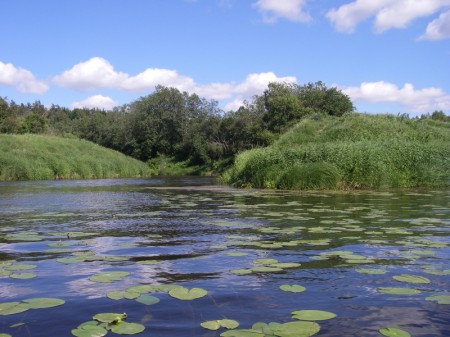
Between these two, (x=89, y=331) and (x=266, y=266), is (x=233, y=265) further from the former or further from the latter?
(x=89, y=331)

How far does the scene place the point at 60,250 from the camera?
648cm

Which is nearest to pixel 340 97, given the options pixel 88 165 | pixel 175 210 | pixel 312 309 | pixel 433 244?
pixel 88 165

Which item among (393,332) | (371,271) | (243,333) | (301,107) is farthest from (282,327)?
(301,107)

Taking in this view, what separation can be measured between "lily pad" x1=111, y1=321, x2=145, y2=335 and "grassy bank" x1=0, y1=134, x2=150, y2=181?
32579 millimetres

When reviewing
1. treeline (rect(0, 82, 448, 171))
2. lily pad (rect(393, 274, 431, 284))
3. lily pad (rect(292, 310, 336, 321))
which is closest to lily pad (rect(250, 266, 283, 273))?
lily pad (rect(393, 274, 431, 284))

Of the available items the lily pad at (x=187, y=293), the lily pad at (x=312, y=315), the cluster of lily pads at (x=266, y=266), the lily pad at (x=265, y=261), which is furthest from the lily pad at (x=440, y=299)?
the lily pad at (x=187, y=293)

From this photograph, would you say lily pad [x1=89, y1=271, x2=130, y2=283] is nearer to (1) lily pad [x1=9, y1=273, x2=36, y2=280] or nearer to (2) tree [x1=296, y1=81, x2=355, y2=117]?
(1) lily pad [x1=9, y1=273, x2=36, y2=280]

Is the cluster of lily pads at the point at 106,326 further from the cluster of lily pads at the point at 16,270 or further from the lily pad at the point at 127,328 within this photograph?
the cluster of lily pads at the point at 16,270

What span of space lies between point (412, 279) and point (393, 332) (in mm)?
1599

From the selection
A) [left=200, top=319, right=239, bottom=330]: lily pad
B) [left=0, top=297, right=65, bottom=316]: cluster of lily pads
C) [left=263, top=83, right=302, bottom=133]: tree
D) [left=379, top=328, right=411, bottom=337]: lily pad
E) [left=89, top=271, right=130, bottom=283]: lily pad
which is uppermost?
[left=263, top=83, right=302, bottom=133]: tree

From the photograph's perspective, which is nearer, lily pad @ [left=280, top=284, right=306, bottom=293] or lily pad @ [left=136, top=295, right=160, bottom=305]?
lily pad @ [left=136, top=295, right=160, bottom=305]

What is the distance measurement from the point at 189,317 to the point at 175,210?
8.41 metres

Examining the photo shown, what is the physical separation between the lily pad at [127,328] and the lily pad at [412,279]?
2803mm

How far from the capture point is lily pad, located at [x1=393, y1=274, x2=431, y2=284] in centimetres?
474
